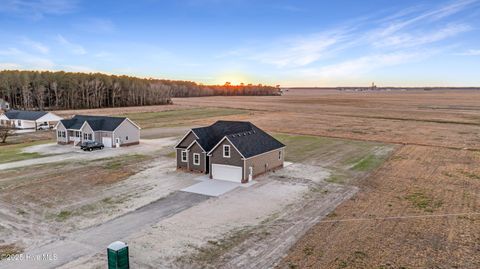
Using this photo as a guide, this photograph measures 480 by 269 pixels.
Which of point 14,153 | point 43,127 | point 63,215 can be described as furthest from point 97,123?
point 63,215

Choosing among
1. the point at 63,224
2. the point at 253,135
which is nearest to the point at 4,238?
the point at 63,224

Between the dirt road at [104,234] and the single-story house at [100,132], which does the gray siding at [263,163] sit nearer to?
the dirt road at [104,234]

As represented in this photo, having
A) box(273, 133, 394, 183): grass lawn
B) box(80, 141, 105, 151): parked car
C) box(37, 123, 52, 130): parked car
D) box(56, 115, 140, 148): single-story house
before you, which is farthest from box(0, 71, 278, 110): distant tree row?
box(273, 133, 394, 183): grass lawn

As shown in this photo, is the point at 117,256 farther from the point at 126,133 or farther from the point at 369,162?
the point at 126,133

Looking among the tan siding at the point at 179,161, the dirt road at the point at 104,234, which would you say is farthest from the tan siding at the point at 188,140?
the dirt road at the point at 104,234

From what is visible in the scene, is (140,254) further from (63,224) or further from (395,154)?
(395,154)

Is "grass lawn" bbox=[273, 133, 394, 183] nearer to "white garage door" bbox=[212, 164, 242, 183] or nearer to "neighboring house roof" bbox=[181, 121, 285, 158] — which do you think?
"neighboring house roof" bbox=[181, 121, 285, 158]
